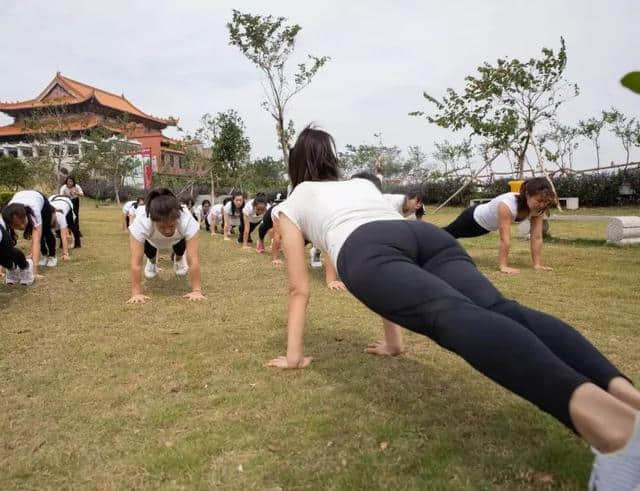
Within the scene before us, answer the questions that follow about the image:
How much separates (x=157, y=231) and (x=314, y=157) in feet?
11.5

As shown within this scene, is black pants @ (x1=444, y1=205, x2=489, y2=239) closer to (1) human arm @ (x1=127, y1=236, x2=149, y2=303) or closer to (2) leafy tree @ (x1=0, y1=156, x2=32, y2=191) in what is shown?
(1) human arm @ (x1=127, y1=236, x2=149, y2=303)

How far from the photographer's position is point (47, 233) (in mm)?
8477

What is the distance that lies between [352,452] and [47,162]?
Result: 32.6 m

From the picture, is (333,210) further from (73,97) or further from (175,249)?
(73,97)

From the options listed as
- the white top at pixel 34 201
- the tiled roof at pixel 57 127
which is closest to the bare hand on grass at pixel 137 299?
the white top at pixel 34 201

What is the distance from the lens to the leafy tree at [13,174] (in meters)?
29.9

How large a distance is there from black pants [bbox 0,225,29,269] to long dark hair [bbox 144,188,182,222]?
1917 millimetres

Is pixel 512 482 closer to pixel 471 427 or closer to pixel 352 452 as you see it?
pixel 471 427

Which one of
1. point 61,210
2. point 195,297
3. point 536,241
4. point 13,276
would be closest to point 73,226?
point 61,210

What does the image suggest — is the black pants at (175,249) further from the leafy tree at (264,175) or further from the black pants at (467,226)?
the leafy tree at (264,175)

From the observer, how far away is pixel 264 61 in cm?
2412

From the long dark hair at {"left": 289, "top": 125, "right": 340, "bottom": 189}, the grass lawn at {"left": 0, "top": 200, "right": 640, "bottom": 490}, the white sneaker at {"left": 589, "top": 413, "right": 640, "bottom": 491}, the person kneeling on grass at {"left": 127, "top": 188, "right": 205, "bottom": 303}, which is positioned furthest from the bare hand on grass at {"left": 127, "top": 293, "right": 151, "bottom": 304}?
the white sneaker at {"left": 589, "top": 413, "right": 640, "bottom": 491}

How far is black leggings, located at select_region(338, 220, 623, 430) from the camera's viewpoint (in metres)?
1.69

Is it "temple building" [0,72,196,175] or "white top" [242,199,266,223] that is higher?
"temple building" [0,72,196,175]
